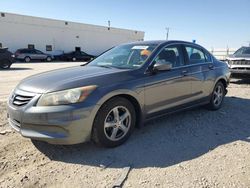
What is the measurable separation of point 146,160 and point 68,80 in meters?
1.56

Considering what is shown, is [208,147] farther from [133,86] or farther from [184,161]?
[133,86]

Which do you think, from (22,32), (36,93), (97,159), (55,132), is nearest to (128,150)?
(97,159)

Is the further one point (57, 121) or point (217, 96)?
point (217, 96)

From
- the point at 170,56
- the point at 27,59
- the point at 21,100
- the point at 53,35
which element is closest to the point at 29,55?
the point at 27,59

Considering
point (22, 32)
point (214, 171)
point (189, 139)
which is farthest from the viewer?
point (22, 32)

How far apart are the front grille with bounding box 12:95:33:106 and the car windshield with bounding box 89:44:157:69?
1596 mm

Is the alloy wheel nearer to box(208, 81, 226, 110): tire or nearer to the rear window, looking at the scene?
the rear window

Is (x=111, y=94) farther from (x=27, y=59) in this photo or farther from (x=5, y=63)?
(x=27, y=59)

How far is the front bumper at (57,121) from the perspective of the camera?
3465 millimetres

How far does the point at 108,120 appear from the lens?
156 inches

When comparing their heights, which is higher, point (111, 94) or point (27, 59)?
point (111, 94)

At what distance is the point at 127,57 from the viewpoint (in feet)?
16.0

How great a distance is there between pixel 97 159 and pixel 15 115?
1273mm

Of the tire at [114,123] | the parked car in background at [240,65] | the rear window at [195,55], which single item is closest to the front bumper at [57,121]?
the tire at [114,123]
